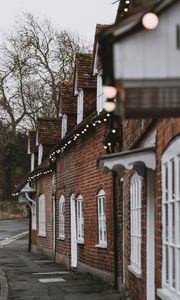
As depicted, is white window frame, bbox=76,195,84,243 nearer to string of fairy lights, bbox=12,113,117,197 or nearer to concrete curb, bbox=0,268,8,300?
string of fairy lights, bbox=12,113,117,197

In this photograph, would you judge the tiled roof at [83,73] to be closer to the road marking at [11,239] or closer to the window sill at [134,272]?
the window sill at [134,272]

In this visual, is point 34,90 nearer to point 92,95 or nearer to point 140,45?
point 92,95

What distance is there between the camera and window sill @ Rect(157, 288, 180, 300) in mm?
6008

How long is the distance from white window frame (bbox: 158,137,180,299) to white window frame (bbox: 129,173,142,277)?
6.83 ft

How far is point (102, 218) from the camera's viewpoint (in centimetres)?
1366

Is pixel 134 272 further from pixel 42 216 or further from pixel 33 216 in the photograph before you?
pixel 33 216

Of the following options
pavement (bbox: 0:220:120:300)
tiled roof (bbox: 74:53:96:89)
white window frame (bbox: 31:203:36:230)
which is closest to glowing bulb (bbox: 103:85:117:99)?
pavement (bbox: 0:220:120:300)

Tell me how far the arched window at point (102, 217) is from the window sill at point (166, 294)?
6.53m

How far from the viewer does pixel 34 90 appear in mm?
46875

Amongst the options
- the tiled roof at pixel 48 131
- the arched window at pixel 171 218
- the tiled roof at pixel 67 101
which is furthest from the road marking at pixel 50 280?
the tiled roof at pixel 48 131

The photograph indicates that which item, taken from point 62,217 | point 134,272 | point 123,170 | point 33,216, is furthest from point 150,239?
point 33,216

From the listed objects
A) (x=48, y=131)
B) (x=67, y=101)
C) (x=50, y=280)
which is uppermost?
(x=67, y=101)

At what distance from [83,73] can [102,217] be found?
4714 mm

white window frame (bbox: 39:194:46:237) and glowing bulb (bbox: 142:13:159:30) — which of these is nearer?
glowing bulb (bbox: 142:13:159:30)
